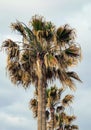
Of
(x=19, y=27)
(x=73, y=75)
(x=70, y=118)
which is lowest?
(x=73, y=75)

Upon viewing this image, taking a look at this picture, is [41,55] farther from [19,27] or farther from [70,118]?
[70,118]

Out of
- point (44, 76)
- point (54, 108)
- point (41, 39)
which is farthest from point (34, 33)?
point (54, 108)

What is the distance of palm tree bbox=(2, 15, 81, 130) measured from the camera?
3031 cm

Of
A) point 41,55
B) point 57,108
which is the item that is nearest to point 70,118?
point 57,108

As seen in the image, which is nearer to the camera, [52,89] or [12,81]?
[12,81]

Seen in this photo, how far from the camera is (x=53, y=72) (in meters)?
30.7

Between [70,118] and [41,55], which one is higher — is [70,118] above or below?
above

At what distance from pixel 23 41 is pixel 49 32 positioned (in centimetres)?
157

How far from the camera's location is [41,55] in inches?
1198

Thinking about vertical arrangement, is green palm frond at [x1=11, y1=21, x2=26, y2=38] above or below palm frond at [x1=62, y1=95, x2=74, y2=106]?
below

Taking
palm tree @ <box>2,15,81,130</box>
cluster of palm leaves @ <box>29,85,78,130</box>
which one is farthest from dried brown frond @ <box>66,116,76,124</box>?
palm tree @ <box>2,15,81,130</box>

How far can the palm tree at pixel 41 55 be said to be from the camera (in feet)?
99.5

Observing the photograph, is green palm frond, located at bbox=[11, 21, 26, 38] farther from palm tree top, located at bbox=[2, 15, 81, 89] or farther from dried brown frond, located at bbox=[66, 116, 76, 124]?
Result: dried brown frond, located at bbox=[66, 116, 76, 124]

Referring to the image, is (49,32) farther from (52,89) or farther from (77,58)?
(52,89)
